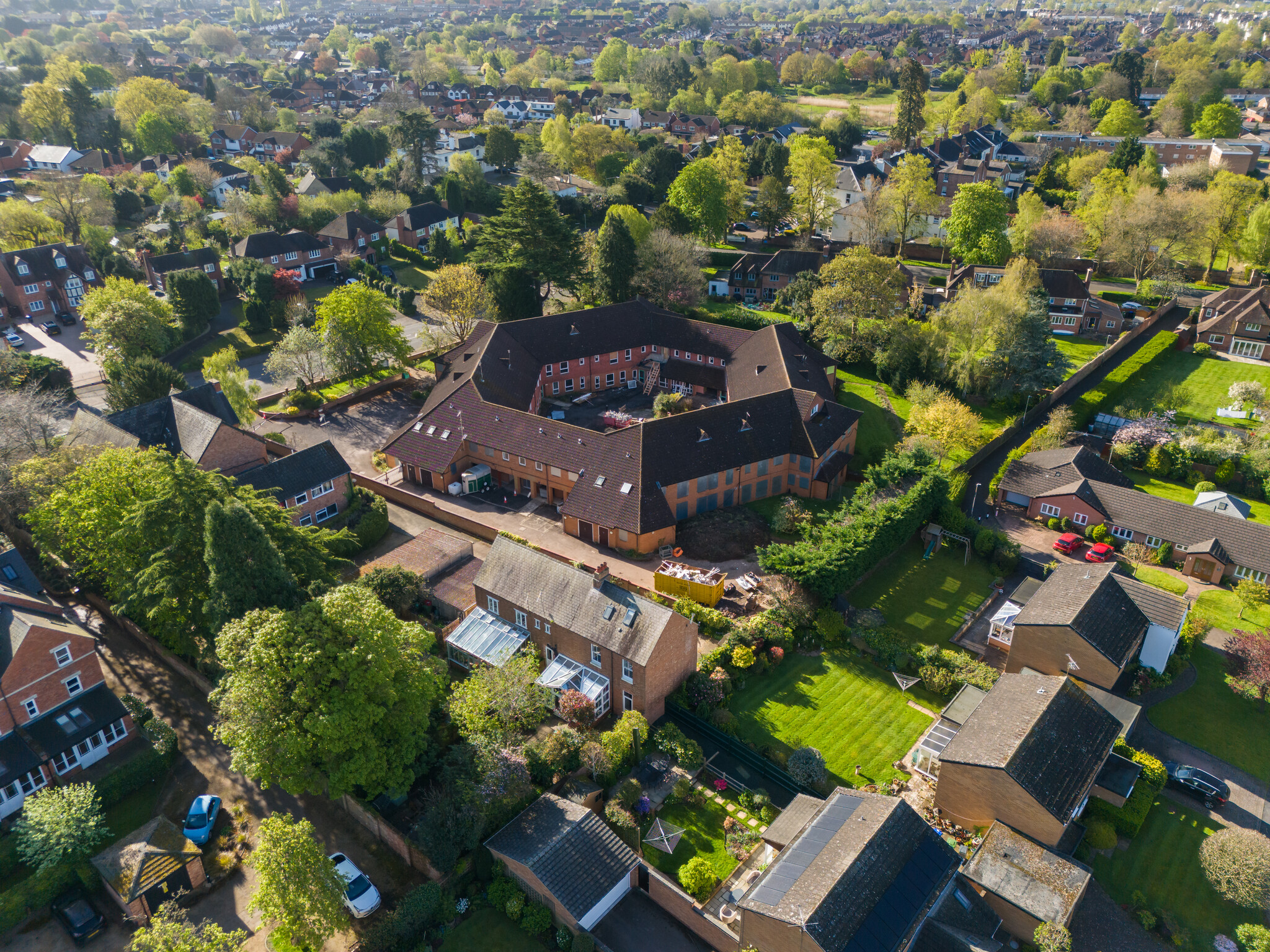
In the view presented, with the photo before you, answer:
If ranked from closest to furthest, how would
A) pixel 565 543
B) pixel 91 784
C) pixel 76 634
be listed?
pixel 91 784 → pixel 76 634 → pixel 565 543

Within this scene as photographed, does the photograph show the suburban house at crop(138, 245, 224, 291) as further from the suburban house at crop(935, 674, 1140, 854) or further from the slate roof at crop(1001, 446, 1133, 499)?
the suburban house at crop(935, 674, 1140, 854)

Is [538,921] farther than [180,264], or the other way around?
[180,264]

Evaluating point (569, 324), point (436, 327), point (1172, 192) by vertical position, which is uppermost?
point (1172, 192)

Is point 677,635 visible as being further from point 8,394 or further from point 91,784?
point 8,394

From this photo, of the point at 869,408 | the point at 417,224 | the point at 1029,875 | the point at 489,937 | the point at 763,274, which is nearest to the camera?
the point at 489,937

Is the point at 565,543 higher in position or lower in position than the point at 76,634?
lower

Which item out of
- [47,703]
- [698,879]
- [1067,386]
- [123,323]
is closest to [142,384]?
[123,323]

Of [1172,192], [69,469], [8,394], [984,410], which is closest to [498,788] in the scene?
[69,469]

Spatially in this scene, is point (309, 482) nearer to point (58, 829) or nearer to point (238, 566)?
point (238, 566)
